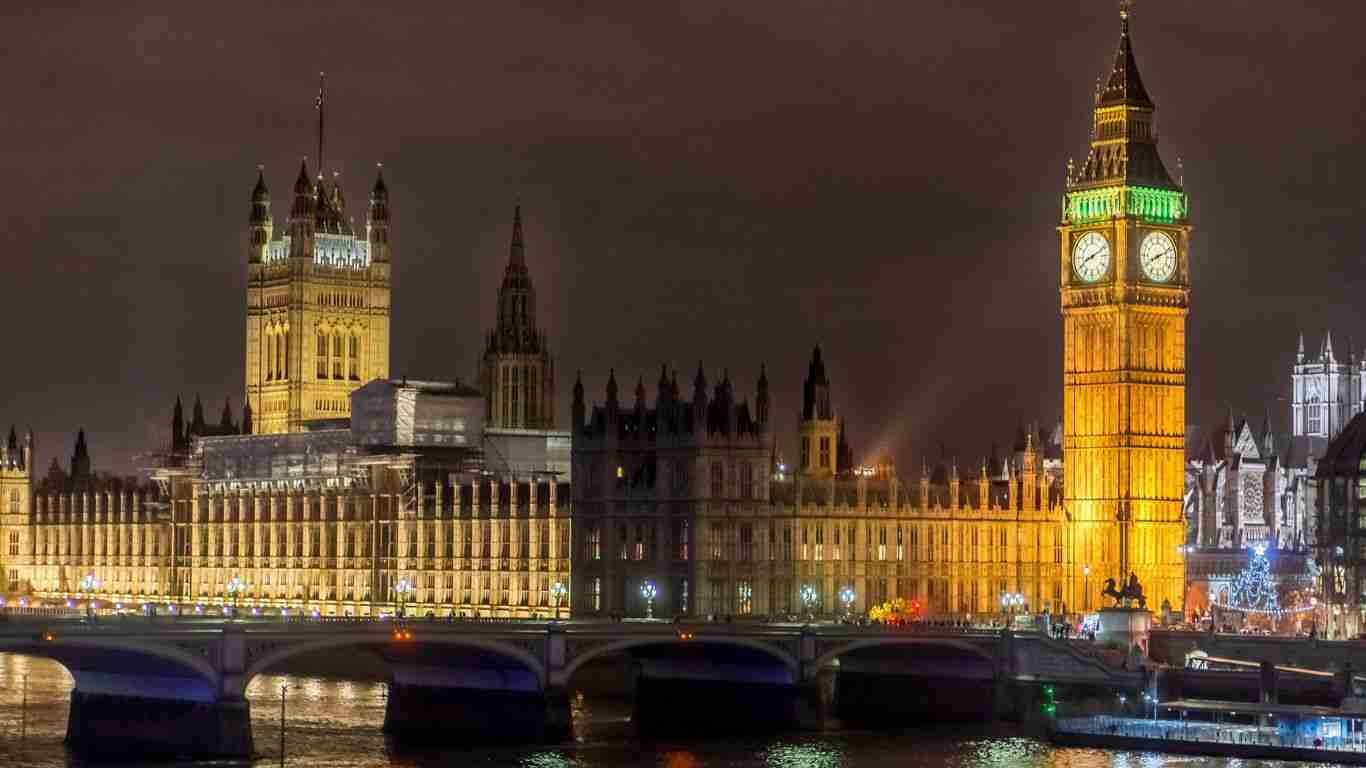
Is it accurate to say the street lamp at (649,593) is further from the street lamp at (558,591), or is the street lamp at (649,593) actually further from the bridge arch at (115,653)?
the bridge arch at (115,653)

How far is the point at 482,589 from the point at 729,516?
70.3 feet

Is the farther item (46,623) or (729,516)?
(729,516)

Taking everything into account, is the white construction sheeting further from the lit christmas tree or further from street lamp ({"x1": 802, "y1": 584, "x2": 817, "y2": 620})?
the lit christmas tree

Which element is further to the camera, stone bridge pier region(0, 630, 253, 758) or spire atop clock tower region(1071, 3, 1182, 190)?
spire atop clock tower region(1071, 3, 1182, 190)

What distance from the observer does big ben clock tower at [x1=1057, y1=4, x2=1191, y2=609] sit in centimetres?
15775

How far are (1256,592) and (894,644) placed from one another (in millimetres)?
61052

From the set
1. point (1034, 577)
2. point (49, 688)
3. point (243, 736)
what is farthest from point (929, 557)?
point (243, 736)

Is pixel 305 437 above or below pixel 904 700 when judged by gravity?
above

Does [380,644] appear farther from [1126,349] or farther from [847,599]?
[1126,349]

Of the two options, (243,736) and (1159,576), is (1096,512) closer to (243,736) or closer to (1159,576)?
(1159,576)

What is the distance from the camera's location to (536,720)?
118188 millimetres

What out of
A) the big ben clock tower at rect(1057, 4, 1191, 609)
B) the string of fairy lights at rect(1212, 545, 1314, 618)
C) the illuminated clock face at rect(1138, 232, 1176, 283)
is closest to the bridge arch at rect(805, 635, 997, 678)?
the big ben clock tower at rect(1057, 4, 1191, 609)

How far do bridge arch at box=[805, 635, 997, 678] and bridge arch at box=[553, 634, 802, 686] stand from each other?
3.11 feet

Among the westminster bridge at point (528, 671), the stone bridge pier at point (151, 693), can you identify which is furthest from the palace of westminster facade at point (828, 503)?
the stone bridge pier at point (151, 693)
